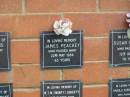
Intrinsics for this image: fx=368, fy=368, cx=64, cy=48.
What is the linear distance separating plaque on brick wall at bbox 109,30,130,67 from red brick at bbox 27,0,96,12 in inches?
6.4

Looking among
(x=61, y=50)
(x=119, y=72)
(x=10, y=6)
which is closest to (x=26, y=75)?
(x=61, y=50)

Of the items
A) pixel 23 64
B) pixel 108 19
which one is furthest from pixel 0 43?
pixel 108 19

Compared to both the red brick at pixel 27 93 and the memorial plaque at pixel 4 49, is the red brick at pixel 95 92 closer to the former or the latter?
the red brick at pixel 27 93

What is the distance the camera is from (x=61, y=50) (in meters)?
1.63

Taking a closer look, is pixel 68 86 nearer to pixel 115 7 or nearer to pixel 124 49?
pixel 124 49

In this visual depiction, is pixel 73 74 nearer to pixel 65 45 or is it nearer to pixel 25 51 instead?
pixel 65 45

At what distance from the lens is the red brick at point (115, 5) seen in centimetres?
167

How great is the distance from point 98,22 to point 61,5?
0.19 meters

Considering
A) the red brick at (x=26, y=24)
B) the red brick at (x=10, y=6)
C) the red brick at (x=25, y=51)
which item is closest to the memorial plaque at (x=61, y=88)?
the red brick at (x=25, y=51)

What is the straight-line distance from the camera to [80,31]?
1651 mm

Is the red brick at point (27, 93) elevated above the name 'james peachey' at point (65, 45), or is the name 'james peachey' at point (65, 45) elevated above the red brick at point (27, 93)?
the name 'james peachey' at point (65, 45)

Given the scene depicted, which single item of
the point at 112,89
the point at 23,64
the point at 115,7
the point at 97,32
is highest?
A: the point at 115,7

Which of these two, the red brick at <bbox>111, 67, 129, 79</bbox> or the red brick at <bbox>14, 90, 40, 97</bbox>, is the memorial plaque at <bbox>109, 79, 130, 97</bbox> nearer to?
the red brick at <bbox>111, 67, 129, 79</bbox>

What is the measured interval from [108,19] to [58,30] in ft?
0.82
